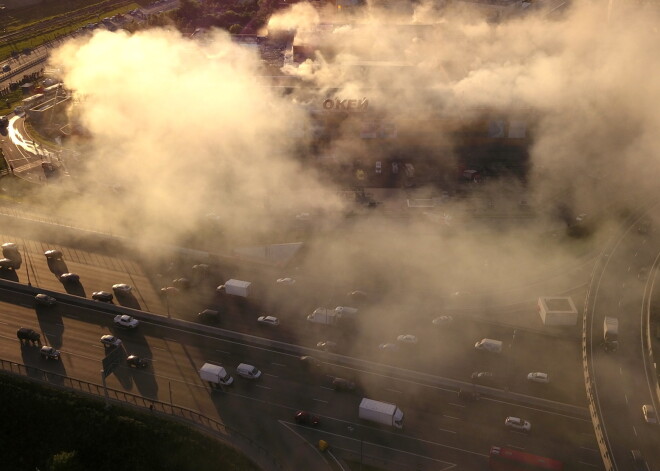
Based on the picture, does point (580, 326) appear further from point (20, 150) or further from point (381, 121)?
point (20, 150)

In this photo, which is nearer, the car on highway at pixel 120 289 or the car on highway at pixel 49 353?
the car on highway at pixel 49 353

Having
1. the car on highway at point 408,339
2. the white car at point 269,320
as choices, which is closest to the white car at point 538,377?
the car on highway at point 408,339

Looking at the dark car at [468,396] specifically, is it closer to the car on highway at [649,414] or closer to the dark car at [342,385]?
the dark car at [342,385]

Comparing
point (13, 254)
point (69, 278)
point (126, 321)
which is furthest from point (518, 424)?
point (13, 254)

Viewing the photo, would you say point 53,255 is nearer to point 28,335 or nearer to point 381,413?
point 28,335

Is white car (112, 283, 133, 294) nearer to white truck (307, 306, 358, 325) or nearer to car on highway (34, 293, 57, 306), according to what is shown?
car on highway (34, 293, 57, 306)

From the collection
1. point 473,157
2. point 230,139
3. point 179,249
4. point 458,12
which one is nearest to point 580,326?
point 473,157
